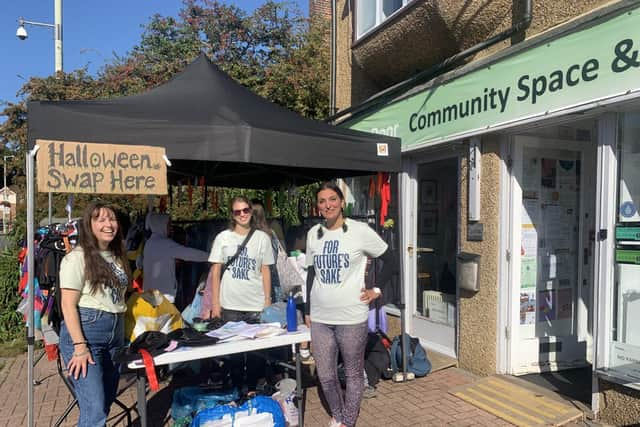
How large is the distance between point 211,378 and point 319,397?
3.28 ft

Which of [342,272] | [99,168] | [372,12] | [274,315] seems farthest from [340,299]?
[372,12]

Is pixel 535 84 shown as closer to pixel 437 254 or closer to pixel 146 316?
pixel 437 254

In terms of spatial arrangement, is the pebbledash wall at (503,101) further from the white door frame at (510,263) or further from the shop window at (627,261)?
the shop window at (627,261)

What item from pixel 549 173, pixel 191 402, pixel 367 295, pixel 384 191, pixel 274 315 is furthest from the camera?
pixel 384 191

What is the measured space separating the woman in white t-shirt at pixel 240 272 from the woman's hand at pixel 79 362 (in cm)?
133

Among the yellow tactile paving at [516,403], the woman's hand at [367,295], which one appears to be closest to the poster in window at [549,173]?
the yellow tactile paving at [516,403]

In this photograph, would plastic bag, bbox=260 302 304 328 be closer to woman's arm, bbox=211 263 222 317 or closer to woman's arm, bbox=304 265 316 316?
woman's arm, bbox=304 265 316 316

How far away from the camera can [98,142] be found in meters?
3.31

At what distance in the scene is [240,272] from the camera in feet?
12.8

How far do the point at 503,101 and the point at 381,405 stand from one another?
2.95 m

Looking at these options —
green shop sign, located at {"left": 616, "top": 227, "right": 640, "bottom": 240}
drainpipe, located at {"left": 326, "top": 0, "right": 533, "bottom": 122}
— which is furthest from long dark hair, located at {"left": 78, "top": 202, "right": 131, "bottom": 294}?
drainpipe, located at {"left": 326, "top": 0, "right": 533, "bottom": 122}

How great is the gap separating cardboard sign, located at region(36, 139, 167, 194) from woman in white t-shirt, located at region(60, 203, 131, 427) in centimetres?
34

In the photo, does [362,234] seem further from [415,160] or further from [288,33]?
[288,33]

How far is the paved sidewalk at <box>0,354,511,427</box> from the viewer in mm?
3867
